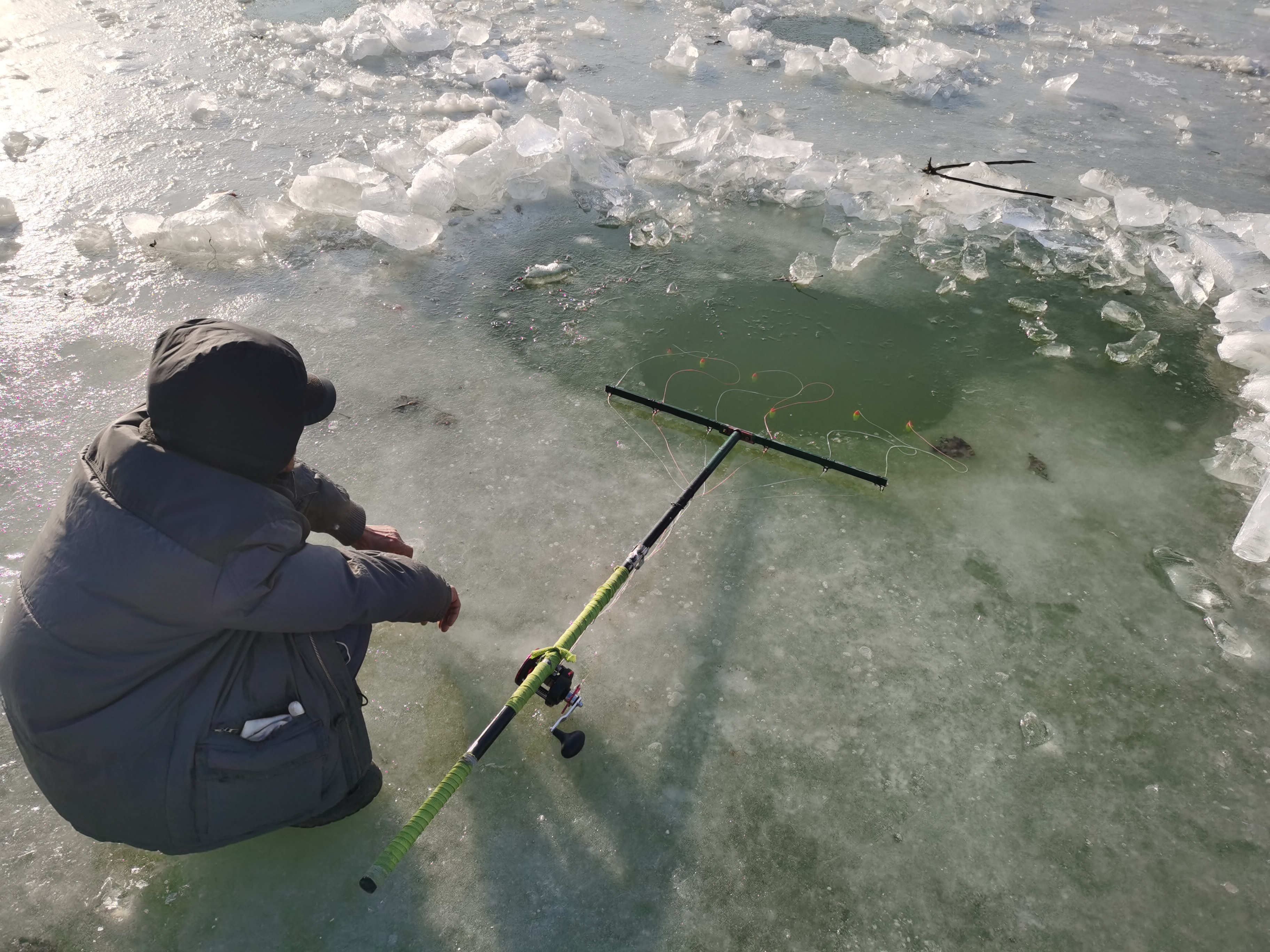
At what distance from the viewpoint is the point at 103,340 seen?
3.29m

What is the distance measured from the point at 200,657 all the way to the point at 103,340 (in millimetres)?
2300

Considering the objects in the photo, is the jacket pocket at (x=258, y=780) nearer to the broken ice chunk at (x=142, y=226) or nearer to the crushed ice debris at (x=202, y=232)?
the crushed ice debris at (x=202, y=232)

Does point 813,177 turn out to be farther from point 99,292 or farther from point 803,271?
point 99,292

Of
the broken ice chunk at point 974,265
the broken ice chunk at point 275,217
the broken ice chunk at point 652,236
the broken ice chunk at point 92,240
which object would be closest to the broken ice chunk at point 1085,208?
the broken ice chunk at point 974,265

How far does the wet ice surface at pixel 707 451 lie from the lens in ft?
6.28

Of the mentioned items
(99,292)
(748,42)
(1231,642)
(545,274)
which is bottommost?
(1231,642)

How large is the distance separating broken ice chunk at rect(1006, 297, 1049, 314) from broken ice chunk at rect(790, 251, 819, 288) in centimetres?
94

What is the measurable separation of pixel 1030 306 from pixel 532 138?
2.78 metres

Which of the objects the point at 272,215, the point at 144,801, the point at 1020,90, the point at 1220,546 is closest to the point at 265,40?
the point at 272,215

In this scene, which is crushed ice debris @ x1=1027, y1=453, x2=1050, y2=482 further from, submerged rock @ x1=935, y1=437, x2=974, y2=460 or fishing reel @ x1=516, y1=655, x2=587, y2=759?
fishing reel @ x1=516, y1=655, x2=587, y2=759

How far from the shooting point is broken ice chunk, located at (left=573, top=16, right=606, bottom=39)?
6.49 metres

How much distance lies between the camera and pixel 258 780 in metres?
1.66

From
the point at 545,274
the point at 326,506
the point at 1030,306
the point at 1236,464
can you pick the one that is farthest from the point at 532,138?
the point at 1236,464

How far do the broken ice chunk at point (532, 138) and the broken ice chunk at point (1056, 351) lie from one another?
9.07 ft
